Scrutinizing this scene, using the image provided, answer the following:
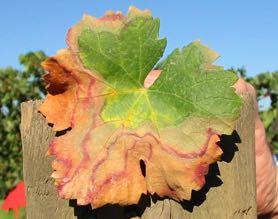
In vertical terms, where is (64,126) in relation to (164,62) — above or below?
below

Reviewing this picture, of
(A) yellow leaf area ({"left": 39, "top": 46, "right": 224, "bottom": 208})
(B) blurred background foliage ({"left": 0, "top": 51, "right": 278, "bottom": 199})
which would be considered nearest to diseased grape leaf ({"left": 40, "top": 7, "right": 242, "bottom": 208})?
(A) yellow leaf area ({"left": 39, "top": 46, "right": 224, "bottom": 208})

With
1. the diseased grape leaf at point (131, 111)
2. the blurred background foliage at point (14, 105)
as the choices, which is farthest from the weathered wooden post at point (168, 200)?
the blurred background foliage at point (14, 105)

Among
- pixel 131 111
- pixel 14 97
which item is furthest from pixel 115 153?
pixel 14 97

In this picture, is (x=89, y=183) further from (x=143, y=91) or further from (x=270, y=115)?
(x=270, y=115)

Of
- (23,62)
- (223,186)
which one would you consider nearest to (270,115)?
(23,62)

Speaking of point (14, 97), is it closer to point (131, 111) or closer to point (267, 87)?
point (267, 87)

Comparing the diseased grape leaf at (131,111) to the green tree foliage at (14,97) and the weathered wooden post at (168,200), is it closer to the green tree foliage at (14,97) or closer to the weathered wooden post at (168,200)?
the weathered wooden post at (168,200)
